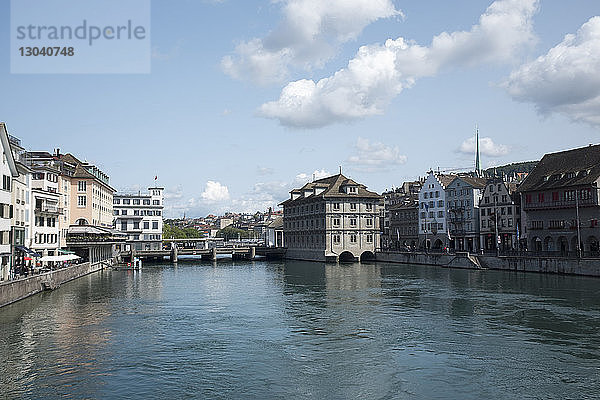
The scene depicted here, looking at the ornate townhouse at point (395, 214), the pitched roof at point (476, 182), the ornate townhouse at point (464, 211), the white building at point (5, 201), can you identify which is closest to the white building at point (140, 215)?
the ornate townhouse at point (395, 214)

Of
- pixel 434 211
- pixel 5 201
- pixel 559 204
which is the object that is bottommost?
pixel 5 201

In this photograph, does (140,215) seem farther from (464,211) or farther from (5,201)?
(5,201)

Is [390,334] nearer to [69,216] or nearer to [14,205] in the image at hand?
[14,205]

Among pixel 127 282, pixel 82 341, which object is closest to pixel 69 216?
pixel 127 282

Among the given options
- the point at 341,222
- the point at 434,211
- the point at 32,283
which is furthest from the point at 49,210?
the point at 434,211

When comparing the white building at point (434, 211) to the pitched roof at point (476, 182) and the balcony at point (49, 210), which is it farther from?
Answer: the balcony at point (49, 210)

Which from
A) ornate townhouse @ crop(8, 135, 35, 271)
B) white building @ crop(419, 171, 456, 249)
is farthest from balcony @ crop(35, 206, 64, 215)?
white building @ crop(419, 171, 456, 249)

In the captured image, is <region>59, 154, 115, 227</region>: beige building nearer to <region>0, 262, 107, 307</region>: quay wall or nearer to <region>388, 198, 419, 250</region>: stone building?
<region>0, 262, 107, 307</region>: quay wall

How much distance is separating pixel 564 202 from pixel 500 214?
22385 millimetres

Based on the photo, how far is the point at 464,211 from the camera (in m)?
110

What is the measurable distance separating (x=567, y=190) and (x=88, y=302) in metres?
63.0

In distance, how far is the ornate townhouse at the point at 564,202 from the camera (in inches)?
2977

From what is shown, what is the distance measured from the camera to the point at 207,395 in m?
22.9

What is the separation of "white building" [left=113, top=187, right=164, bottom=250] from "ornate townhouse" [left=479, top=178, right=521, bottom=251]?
7783 centimetres
